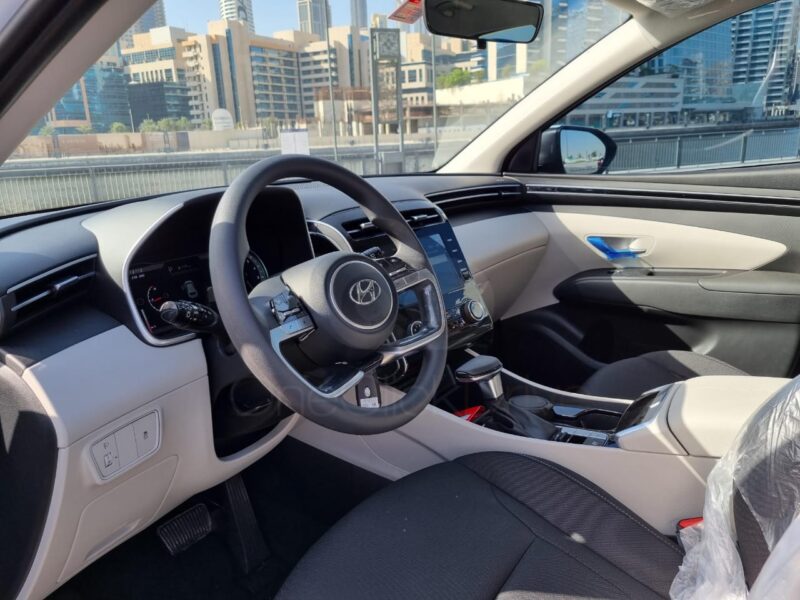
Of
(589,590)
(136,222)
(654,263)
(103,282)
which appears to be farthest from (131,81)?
(654,263)

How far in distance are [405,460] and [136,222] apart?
0.93 m

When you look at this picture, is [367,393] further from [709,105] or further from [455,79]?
[709,105]

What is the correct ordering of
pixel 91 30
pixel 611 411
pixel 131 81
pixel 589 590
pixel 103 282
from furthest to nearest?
pixel 611 411
pixel 131 81
pixel 103 282
pixel 589 590
pixel 91 30

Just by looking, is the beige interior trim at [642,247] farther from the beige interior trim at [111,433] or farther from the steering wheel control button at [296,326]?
the steering wheel control button at [296,326]

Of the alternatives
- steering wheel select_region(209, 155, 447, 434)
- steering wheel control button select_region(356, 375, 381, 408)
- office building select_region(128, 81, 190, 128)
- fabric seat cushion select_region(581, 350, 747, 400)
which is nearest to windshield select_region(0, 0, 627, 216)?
office building select_region(128, 81, 190, 128)

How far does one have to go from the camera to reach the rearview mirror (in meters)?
2.02

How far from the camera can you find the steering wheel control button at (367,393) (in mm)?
1357

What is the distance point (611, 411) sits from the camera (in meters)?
1.92

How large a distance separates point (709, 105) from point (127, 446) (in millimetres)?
2457

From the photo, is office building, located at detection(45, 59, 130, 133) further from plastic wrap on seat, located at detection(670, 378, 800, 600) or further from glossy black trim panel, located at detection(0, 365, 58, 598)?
plastic wrap on seat, located at detection(670, 378, 800, 600)

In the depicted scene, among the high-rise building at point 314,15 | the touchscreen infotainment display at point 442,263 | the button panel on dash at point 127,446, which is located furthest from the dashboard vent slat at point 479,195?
the button panel on dash at point 127,446

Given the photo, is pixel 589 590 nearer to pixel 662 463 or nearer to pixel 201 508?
pixel 662 463

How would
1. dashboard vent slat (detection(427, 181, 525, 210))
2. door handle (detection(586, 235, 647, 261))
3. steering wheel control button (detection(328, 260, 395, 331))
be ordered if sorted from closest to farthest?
steering wheel control button (detection(328, 260, 395, 331)) → dashboard vent slat (detection(427, 181, 525, 210)) → door handle (detection(586, 235, 647, 261))

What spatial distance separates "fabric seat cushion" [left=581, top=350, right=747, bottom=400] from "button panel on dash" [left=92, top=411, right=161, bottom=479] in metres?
1.38
